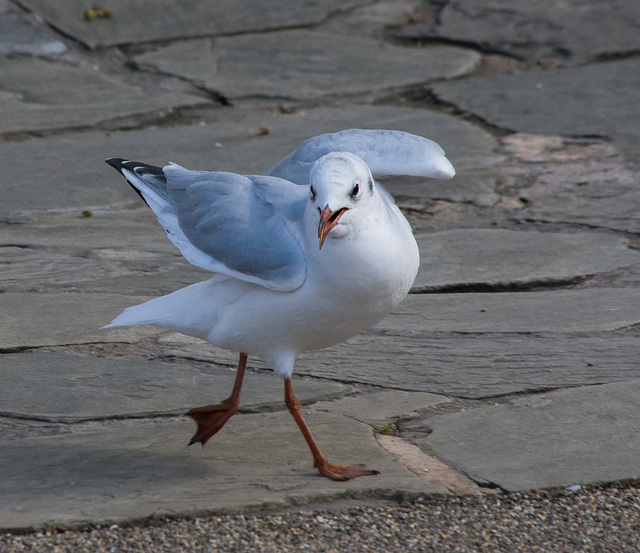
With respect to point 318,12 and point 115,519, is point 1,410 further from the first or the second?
point 318,12

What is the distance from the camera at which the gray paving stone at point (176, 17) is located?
7.26 m

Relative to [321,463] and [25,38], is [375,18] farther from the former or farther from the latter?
[321,463]

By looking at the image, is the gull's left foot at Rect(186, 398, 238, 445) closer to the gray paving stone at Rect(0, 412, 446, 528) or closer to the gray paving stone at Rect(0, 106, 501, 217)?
the gray paving stone at Rect(0, 412, 446, 528)

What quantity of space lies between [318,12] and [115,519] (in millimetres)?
5939

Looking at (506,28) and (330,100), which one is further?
(506,28)

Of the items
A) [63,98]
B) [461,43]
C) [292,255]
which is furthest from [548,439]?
[461,43]

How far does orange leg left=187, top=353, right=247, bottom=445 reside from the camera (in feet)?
9.50

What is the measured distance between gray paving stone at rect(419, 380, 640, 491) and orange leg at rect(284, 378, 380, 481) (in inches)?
9.5

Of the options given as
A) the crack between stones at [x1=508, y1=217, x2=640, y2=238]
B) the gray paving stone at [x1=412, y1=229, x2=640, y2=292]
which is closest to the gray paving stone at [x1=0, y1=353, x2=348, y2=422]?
the gray paving stone at [x1=412, y1=229, x2=640, y2=292]

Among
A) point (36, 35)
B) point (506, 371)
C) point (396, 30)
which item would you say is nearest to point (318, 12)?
point (396, 30)

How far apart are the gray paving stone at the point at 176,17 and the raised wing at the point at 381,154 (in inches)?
167

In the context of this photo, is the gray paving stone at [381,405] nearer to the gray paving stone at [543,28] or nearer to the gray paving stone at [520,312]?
the gray paving stone at [520,312]

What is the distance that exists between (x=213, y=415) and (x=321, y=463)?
1.25 ft

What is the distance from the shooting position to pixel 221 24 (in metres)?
7.58
